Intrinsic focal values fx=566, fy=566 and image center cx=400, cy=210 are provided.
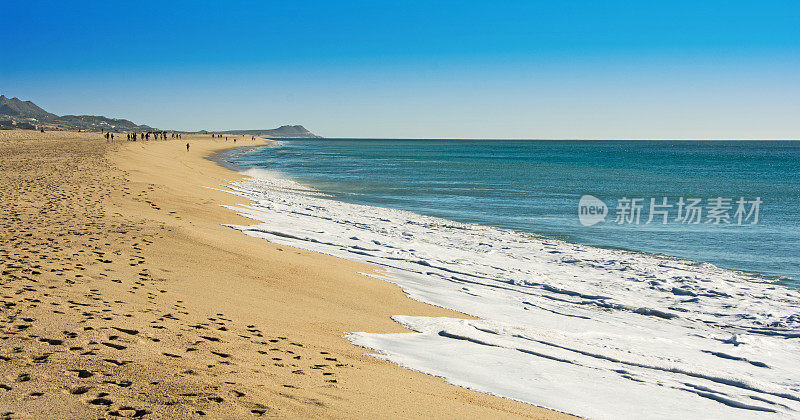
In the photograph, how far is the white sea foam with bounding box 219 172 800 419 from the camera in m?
6.11

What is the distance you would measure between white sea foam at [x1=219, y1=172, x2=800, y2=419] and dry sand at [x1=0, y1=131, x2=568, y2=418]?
65cm

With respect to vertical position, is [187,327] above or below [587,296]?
above

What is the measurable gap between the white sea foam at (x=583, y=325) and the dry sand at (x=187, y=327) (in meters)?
0.65

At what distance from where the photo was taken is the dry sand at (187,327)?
429cm

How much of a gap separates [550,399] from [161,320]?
4.20 m

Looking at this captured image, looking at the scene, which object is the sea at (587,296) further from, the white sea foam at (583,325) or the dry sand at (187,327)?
the dry sand at (187,327)

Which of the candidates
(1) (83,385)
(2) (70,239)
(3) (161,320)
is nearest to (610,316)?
(3) (161,320)

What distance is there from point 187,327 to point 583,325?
5.78 metres

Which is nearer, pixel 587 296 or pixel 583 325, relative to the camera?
pixel 583 325

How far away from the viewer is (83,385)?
13.9ft

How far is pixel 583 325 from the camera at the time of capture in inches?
344

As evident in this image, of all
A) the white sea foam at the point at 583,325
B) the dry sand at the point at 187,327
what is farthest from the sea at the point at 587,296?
the dry sand at the point at 187,327

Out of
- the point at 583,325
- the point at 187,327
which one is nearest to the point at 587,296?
the point at 583,325

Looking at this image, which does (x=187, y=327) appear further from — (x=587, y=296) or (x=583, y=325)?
(x=587, y=296)
